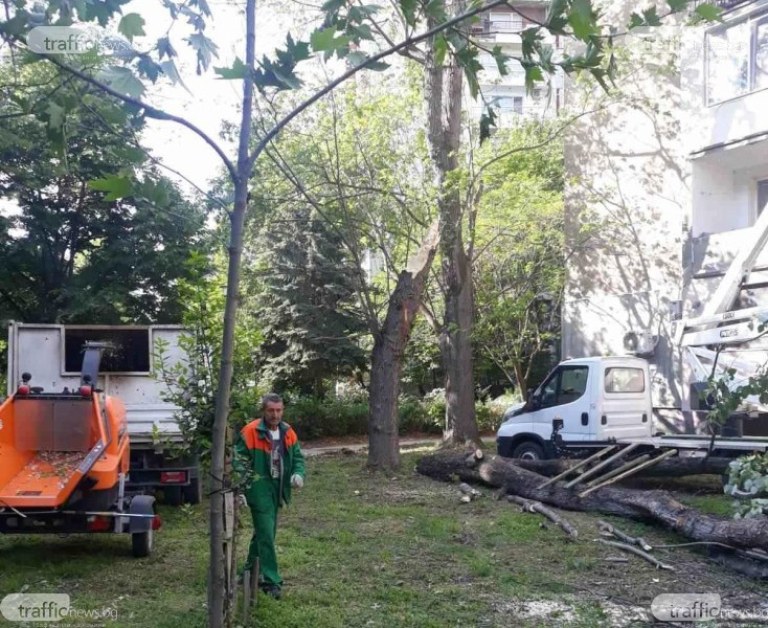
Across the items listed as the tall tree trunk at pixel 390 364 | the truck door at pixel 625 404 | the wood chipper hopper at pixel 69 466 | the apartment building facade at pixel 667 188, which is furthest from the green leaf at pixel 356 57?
the truck door at pixel 625 404

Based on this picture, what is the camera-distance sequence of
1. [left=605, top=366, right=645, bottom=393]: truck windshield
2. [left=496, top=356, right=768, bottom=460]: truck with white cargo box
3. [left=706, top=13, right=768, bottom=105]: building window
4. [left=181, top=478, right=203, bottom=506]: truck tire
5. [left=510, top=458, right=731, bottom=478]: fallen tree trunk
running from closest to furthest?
[left=181, top=478, right=203, bottom=506]: truck tire < [left=510, top=458, right=731, bottom=478]: fallen tree trunk < [left=496, top=356, right=768, bottom=460]: truck with white cargo box < [left=605, top=366, right=645, bottom=393]: truck windshield < [left=706, top=13, right=768, bottom=105]: building window

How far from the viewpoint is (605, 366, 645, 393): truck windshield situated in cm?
1470

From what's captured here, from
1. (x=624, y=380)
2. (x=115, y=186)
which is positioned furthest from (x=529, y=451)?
(x=115, y=186)

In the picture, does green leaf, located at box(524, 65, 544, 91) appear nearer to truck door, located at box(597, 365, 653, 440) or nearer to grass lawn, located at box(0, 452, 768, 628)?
grass lawn, located at box(0, 452, 768, 628)

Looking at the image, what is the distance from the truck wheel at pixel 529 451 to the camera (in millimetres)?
15070

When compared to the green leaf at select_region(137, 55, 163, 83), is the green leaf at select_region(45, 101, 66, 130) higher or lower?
lower

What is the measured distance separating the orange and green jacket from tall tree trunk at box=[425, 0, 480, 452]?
9.09 m

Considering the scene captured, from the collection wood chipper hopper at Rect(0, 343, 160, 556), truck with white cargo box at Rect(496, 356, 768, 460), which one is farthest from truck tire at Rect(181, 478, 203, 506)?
truck with white cargo box at Rect(496, 356, 768, 460)

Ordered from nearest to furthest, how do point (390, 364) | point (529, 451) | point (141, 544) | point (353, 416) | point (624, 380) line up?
point (141, 544) < point (624, 380) < point (390, 364) < point (529, 451) < point (353, 416)

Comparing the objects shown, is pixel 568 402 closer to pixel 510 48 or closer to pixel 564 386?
pixel 564 386

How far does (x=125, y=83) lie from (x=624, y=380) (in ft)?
40.3

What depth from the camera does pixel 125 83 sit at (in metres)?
4.12

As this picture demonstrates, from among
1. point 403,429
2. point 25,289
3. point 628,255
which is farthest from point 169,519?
point 403,429

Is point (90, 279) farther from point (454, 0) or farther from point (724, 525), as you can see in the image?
point (724, 525)
